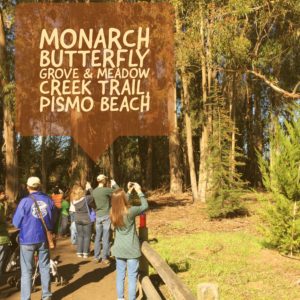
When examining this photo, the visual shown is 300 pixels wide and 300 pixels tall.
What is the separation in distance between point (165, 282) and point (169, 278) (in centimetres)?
19

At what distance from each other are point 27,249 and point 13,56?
20.8m

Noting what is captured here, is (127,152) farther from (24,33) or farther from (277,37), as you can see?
(277,37)

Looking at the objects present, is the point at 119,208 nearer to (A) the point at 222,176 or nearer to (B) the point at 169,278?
(B) the point at 169,278

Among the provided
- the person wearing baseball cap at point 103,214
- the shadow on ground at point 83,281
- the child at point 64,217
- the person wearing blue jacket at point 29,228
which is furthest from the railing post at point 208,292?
the child at point 64,217

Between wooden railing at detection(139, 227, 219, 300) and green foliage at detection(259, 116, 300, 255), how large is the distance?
444 cm

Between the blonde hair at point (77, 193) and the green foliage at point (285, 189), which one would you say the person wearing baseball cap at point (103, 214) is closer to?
the blonde hair at point (77, 193)

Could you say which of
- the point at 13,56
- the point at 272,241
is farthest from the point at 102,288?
the point at 13,56

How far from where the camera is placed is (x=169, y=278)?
252 inches

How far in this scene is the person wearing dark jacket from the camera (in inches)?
412

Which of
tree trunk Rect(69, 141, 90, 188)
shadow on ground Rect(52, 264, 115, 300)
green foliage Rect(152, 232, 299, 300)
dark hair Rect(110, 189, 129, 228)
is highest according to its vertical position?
tree trunk Rect(69, 141, 90, 188)

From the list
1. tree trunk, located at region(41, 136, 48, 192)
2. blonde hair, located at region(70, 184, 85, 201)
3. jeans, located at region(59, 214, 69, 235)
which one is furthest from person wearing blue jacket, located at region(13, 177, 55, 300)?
tree trunk, located at region(41, 136, 48, 192)

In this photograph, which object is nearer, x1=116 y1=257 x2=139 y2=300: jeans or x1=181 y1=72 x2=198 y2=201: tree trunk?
x1=116 y1=257 x2=139 y2=300: jeans

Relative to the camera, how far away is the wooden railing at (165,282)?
4.24 m

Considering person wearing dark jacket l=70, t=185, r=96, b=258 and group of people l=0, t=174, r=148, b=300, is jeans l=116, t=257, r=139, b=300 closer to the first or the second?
group of people l=0, t=174, r=148, b=300
